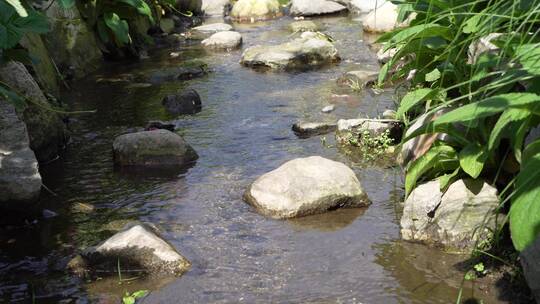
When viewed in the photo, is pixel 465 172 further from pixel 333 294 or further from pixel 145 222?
pixel 145 222

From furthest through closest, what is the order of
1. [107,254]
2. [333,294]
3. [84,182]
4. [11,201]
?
[84,182] < [11,201] < [107,254] < [333,294]

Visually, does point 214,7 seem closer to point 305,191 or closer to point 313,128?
point 313,128

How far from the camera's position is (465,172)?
4902mm

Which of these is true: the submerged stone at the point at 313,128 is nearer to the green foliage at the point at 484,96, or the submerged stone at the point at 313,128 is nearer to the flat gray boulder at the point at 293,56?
the green foliage at the point at 484,96

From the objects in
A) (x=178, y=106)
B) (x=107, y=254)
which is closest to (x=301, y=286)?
(x=107, y=254)

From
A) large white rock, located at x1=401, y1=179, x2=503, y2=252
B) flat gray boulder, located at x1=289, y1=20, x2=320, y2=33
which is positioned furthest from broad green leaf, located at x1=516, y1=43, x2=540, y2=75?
flat gray boulder, located at x1=289, y1=20, x2=320, y2=33

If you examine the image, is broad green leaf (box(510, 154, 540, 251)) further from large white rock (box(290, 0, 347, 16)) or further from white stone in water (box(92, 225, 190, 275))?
large white rock (box(290, 0, 347, 16))

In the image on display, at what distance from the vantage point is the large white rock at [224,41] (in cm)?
1261

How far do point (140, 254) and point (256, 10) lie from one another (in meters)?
12.0

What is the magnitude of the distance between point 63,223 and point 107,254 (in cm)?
102

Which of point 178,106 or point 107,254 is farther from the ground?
point 107,254

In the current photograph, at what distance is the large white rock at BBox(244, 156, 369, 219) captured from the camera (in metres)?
5.64

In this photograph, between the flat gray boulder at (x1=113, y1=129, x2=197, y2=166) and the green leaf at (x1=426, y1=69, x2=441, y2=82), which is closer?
the green leaf at (x1=426, y1=69, x2=441, y2=82)

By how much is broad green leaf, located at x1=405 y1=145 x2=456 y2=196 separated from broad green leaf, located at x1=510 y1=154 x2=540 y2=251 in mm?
1735
